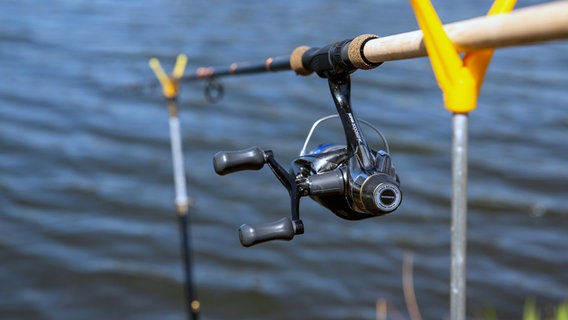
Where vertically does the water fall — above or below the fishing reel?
above

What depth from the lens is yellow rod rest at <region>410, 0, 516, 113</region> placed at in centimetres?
91

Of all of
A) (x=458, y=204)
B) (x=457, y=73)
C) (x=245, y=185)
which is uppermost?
(x=245, y=185)

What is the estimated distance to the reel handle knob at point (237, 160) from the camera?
1.19 metres

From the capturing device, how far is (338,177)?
1.22m

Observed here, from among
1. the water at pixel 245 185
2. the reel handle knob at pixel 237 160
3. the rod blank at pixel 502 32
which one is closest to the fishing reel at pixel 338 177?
the reel handle knob at pixel 237 160

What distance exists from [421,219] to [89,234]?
2705mm

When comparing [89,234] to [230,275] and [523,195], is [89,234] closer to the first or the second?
[230,275]

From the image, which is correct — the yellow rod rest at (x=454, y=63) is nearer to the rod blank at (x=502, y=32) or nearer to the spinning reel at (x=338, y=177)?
the rod blank at (x=502, y=32)

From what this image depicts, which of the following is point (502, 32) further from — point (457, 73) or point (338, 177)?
point (338, 177)

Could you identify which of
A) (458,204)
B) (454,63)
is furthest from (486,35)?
(458,204)

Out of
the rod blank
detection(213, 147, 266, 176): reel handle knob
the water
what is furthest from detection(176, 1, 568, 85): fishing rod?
the water

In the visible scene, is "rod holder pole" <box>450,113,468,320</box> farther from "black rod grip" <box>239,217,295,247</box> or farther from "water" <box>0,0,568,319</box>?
"water" <box>0,0,568,319</box>

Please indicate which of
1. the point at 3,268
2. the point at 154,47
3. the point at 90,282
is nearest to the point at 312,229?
the point at 90,282

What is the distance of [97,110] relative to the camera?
8.00m
